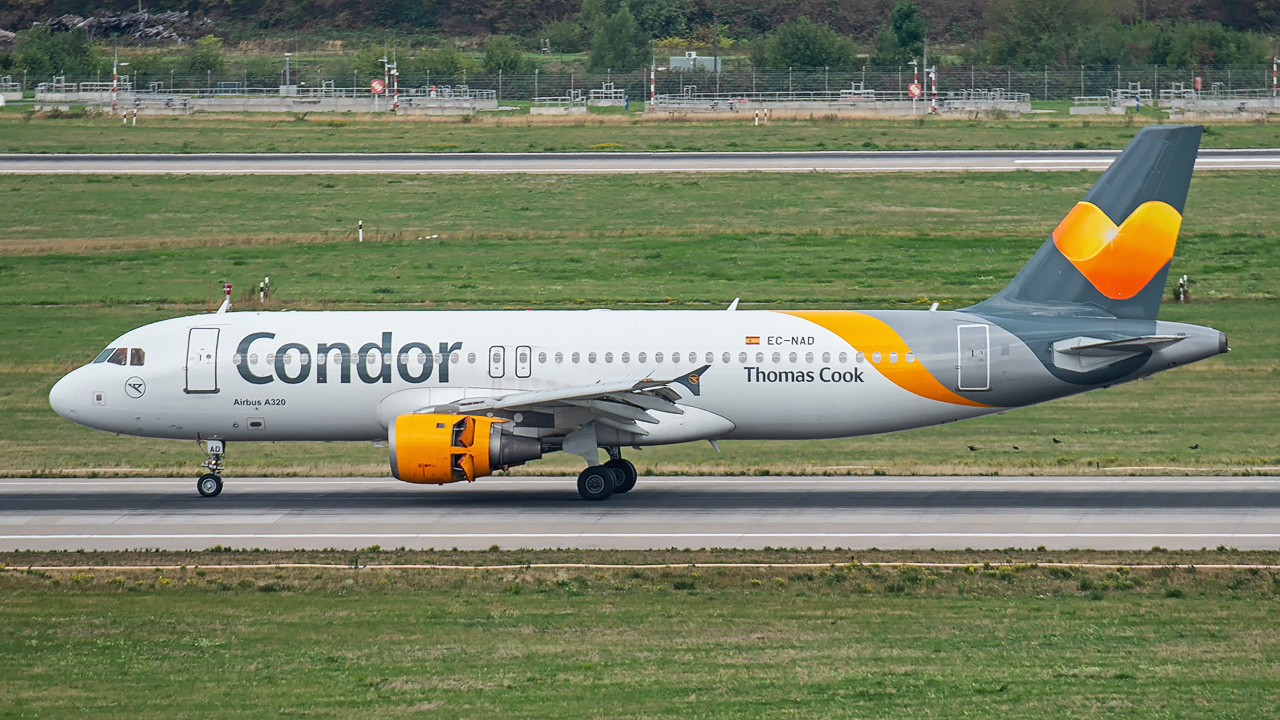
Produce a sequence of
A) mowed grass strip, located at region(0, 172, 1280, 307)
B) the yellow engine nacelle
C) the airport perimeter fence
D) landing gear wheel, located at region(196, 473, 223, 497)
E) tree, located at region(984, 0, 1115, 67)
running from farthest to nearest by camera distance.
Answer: tree, located at region(984, 0, 1115, 67) < the airport perimeter fence < mowed grass strip, located at region(0, 172, 1280, 307) < landing gear wheel, located at region(196, 473, 223, 497) < the yellow engine nacelle

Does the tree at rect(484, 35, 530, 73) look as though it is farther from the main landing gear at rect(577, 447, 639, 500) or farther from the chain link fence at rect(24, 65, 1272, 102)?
the main landing gear at rect(577, 447, 639, 500)

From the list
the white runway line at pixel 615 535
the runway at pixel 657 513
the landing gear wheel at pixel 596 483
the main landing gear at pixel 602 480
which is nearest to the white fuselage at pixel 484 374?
the main landing gear at pixel 602 480

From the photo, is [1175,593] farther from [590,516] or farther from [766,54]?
[766,54]

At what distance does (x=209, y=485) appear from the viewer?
110 feet

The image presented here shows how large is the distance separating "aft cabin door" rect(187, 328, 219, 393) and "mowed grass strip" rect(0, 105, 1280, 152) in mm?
50059

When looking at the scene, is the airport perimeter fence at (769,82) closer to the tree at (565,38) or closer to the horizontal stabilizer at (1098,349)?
the tree at (565,38)

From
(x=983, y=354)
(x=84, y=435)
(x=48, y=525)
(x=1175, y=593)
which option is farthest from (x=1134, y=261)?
(x=84, y=435)

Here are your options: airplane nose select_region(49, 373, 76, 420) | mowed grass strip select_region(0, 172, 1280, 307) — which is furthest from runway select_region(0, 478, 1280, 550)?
mowed grass strip select_region(0, 172, 1280, 307)

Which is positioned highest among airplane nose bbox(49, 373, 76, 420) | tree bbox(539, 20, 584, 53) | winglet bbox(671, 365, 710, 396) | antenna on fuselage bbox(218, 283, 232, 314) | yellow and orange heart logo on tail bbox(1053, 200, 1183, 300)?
tree bbox(539, 20, 584, 53)

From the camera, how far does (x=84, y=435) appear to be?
137 ft

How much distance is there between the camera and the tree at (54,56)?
13212cm

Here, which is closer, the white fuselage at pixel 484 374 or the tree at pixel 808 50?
the white fuselage at pixel 484 374

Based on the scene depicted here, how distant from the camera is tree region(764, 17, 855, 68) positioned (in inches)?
5128

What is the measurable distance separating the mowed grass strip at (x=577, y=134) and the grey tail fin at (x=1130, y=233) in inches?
1913
